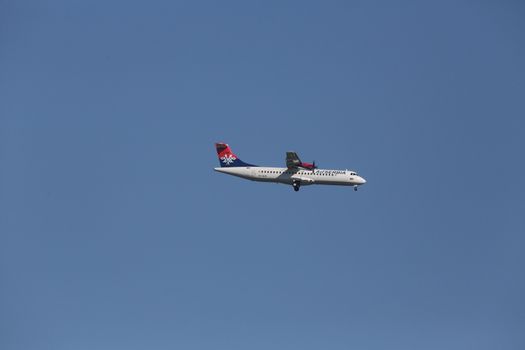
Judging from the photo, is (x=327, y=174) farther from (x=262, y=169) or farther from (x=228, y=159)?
(x=228, y=159)

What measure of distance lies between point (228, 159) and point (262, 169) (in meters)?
6.27

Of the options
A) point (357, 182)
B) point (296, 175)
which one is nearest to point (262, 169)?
point (296, 175)

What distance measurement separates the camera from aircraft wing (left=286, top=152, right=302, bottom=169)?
74.4 meters

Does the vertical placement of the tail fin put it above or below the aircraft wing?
above

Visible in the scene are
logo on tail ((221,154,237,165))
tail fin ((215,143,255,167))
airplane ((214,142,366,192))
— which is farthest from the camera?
logo on tail ((221,154,237,165))

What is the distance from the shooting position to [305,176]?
75.9 meters

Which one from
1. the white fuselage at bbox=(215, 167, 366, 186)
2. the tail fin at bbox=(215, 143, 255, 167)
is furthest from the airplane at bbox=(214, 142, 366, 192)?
the tail fin at bbox=(215, 143, 255, 167)

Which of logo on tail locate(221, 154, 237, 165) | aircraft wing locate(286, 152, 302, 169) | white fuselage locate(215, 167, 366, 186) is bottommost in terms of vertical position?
white fuselage locate(215, 167, 366, 186)

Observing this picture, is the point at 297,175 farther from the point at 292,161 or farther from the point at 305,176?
the point at 292,161

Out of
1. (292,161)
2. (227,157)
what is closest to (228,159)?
(227,157)

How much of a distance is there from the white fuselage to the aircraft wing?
0.73 m

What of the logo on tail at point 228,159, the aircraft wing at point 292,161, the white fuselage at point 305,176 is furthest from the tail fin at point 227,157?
the aircraft wing at point 292,161

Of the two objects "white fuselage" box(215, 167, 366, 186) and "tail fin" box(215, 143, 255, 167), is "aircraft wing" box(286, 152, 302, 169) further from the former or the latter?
"tail fin" box(215, 143, 255, 167)

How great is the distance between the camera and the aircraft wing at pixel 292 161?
7438 cm
